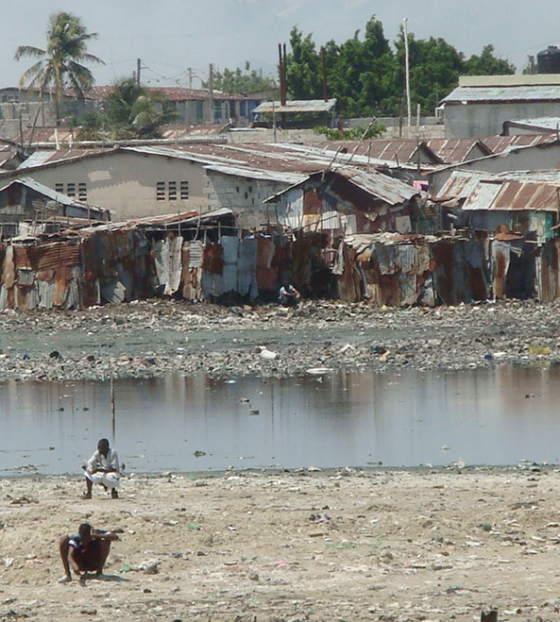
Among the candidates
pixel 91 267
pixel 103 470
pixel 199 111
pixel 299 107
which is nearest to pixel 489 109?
pixel 299 107

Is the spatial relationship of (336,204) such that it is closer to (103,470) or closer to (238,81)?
(103,470)

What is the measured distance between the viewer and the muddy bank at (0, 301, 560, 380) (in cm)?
1953

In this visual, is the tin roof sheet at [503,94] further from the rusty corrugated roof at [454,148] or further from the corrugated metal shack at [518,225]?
the corrugated metal shack at [518,225]

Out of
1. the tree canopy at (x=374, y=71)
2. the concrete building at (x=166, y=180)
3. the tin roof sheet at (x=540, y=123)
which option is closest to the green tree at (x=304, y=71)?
the tree canopy at (x=374, y=71)

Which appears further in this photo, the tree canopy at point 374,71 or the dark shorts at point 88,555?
the tree canopy at point 374,71

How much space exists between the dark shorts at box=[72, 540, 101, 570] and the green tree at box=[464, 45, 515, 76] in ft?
183

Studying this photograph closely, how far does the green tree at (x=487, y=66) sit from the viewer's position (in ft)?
207

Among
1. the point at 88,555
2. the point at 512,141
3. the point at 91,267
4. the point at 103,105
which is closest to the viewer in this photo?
the point at 88,555

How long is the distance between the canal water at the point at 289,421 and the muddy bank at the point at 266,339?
0.71 meters

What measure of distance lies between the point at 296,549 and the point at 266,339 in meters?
13.0

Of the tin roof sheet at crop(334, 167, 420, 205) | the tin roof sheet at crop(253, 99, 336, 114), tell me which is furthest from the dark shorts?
the tin roof sheet at crop(253, 99, 336, 114)

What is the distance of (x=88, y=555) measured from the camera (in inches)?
341

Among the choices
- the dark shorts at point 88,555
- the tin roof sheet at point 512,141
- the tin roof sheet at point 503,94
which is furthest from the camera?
the tin roof sheet at point 503,94

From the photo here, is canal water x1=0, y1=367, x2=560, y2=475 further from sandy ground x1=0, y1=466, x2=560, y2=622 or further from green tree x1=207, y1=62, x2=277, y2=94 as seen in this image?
green tree x1=207, y1=62, x2=277, y2=94
